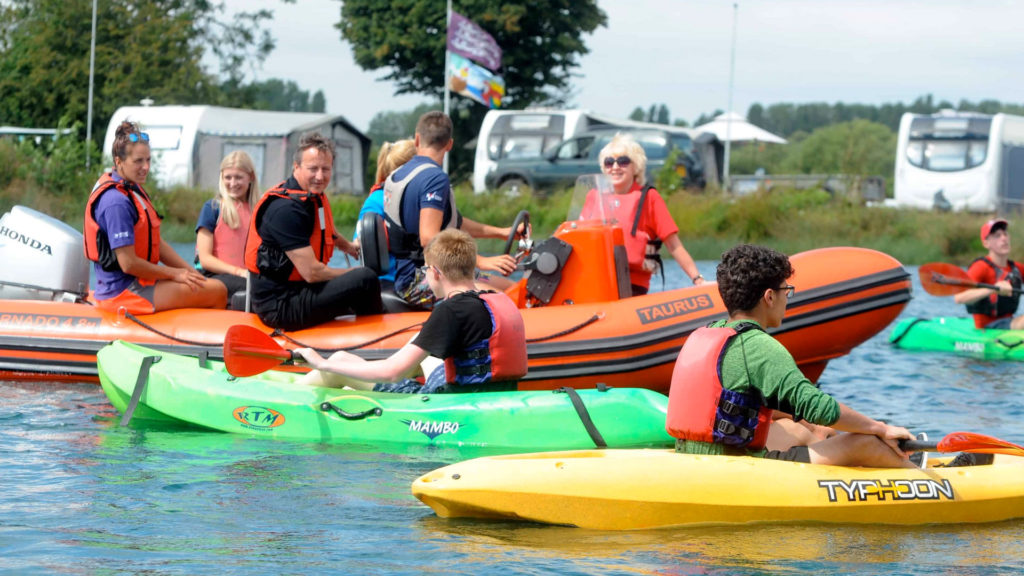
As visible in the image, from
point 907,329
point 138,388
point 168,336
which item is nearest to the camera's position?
point 138,388

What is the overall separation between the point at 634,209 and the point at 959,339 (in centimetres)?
440

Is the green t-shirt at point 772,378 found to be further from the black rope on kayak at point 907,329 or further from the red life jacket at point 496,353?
the black rope on kayak at point 907,329

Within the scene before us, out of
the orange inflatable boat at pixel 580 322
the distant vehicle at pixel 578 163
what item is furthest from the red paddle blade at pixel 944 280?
the distant vehicle at pixel 578 163

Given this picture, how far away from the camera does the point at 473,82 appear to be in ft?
91.6

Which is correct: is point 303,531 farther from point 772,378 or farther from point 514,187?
point 514,187

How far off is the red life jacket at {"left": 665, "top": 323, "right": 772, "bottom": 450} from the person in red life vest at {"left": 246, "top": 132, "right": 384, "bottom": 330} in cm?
276

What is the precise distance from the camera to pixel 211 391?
20.6 ft

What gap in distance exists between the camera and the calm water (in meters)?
4.12

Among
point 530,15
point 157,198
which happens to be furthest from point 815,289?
point 530,15

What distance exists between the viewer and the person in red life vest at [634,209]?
7.58 metres

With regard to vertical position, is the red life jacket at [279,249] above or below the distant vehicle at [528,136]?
below

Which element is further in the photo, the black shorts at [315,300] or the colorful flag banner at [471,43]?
the colorful flag banner at [471,43]

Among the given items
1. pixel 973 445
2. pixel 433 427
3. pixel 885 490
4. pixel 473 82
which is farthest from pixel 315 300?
pixel 473 82

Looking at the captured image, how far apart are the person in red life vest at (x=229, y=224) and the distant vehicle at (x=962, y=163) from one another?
58.6 feet
